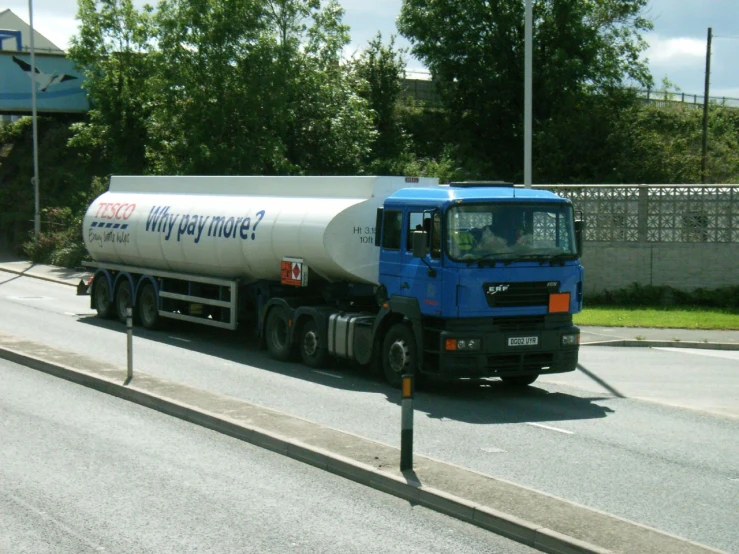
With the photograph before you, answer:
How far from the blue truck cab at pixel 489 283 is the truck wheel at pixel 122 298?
10.3 meters

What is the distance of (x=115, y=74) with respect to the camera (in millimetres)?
49344

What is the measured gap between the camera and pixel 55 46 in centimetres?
6994

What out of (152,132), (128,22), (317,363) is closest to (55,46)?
(128,22)

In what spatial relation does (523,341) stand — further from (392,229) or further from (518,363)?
(392,229)

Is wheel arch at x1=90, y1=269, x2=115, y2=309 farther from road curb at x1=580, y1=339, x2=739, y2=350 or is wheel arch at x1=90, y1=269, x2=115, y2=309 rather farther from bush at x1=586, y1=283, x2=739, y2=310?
bush at x1=586, y1=283, x2=739, y2=310

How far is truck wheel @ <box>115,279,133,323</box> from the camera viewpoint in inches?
927

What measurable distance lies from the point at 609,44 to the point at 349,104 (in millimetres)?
12890

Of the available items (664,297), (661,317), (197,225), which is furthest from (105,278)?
(664,297)

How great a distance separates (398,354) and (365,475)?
5.68 metres

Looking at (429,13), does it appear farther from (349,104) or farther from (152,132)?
(152,132)

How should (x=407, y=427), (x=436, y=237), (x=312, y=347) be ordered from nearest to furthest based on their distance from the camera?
(x=407, y=427), (x=436, y=237), (x=312, y=347)

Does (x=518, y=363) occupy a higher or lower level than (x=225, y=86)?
lower

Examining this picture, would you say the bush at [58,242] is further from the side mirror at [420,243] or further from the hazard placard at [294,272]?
the side mirror at [420,243]

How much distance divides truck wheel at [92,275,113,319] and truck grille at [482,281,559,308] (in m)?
12.6
